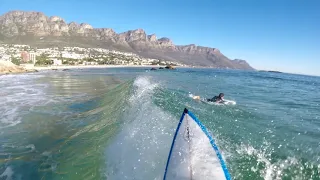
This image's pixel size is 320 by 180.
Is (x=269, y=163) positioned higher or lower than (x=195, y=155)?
lower

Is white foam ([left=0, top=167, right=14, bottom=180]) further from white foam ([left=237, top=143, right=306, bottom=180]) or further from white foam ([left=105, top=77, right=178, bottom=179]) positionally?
white foam ([left=237, top=143, right=306, bottom=180])


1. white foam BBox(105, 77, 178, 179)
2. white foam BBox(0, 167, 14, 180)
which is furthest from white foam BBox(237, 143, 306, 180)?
white foam BBox(0, 167, 14, 180)

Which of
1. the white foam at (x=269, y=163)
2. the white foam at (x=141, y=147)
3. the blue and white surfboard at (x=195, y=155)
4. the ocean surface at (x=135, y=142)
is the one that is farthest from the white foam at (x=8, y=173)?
the white foam at (x=269, y=163)

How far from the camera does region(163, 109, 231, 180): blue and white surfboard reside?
8.04 m

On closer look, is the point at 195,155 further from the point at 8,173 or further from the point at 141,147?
the point at 8,173

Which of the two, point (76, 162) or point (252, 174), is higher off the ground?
point (252, 174)

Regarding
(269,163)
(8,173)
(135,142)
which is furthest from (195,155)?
(8,173)

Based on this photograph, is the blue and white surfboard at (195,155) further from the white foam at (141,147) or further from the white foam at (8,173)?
the white foam at (8,173)

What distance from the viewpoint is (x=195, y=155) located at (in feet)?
26.7

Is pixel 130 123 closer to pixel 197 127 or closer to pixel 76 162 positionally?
pixel 76 162

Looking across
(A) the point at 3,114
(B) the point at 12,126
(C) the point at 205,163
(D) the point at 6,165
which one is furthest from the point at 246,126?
(A) the point at 3,114

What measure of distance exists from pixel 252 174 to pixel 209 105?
17.0 metres

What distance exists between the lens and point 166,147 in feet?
45.9

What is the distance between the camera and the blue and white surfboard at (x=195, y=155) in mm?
8039
